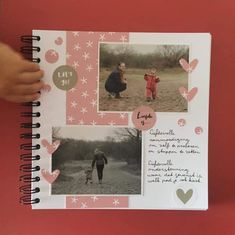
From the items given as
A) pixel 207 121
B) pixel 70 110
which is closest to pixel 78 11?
pixel 70 110

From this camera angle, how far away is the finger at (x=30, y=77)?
1.88ft

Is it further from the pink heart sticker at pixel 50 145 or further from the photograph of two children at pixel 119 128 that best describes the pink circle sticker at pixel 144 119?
the pink heart sticker at pixel 50 145

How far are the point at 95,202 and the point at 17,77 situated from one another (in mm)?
207

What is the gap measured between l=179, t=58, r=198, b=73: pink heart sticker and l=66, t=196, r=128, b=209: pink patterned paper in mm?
203

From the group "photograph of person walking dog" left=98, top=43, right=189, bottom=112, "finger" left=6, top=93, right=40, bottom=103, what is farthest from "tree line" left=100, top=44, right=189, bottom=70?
"finger" left=6, top=93, right=40, bottom=103

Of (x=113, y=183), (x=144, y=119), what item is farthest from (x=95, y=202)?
(x=144, y=119)

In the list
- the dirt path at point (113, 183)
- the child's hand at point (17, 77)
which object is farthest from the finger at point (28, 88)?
the dirt path at point (113, 183)

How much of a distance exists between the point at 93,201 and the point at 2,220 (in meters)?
0.14

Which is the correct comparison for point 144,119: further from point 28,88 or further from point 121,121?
point 28,88

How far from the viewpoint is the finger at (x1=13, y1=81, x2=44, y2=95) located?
22.6 inches

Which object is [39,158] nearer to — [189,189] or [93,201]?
[93,201]

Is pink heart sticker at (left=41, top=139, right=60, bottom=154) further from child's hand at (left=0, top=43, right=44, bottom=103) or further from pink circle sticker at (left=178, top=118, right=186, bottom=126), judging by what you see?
pink circle sticker at (left=178, top=118, right=186, bottom=126)

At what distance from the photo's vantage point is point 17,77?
1.87 feet

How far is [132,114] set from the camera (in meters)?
0.60
